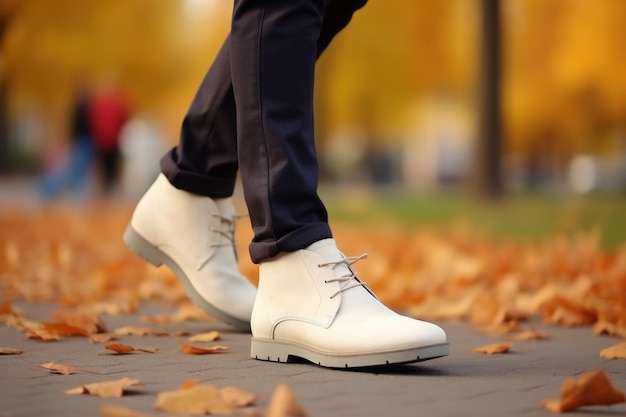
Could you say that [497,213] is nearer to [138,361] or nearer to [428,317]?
[428,317]

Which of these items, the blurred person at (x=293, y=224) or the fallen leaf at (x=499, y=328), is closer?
the blurred person at (x=293, y=224)

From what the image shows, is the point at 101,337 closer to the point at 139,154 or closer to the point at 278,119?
the point at 278,119

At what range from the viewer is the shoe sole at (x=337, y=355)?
2.43 m

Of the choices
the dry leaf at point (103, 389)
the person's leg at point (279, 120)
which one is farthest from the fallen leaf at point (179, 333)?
the dry leaf at point (103, 389)

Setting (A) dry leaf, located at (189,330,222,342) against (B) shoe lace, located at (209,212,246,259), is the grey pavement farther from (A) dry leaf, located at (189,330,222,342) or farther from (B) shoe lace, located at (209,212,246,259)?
(B) shoe lace, located at (209,212,246,259)

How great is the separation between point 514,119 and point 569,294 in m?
17.7

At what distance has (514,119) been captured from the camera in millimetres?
21516

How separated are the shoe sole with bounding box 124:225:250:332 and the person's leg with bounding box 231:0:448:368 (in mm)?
540

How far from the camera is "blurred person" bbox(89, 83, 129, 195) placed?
15.6m

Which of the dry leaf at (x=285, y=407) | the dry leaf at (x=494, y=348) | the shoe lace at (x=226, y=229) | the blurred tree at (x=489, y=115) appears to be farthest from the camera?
the blurred tree at (x=489, y=115)

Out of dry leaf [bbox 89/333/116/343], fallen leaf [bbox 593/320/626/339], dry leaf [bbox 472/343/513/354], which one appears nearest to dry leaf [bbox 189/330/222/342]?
dry leaf [bbox 89/333/116/343]

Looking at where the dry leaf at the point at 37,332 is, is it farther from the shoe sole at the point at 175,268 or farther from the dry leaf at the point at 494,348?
the dry leaf at the point at 494,348

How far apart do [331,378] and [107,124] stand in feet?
44.6

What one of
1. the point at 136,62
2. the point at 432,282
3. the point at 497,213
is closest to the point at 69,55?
the point at 136,62
